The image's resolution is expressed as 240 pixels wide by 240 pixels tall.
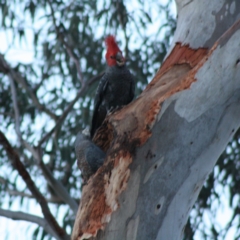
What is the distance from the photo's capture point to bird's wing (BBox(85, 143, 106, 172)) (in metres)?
2.27

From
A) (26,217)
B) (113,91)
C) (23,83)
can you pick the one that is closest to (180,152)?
(113,91)

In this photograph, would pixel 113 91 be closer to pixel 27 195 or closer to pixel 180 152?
pixel 180 152

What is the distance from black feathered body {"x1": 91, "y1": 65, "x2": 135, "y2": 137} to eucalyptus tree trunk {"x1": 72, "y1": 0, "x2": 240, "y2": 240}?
127 cm

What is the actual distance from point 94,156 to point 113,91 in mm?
1153

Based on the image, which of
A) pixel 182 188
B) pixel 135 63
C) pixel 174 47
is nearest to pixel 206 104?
pixel 182 188

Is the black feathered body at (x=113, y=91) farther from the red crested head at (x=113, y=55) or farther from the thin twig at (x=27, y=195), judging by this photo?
the thin twig at (x=27, y=195)

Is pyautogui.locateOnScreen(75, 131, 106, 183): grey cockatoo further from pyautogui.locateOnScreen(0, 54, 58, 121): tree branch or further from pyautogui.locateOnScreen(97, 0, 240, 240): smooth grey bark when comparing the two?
pyautogui.locateOnScreen(0, 54, 58, 121): tree branch

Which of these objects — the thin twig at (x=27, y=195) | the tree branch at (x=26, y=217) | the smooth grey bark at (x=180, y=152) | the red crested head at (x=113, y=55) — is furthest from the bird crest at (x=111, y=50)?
the thin twig at (x=27, y=195)

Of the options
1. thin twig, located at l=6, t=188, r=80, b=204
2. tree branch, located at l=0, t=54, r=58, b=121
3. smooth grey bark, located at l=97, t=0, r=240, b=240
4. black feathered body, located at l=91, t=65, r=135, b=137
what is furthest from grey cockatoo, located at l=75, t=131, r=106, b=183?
thin twig, located at l=6, t=188, r=80, b=204

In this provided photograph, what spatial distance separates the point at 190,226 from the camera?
4.55 metres

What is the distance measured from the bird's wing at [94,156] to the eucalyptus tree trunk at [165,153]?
17cm

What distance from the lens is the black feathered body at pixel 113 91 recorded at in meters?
3.41

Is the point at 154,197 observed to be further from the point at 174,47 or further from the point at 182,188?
the point at 174,47

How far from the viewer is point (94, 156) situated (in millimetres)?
2320
